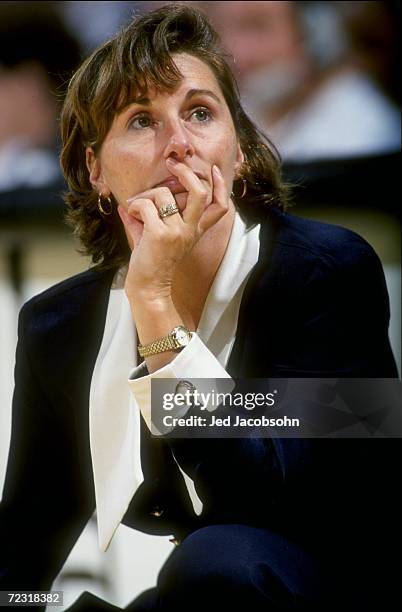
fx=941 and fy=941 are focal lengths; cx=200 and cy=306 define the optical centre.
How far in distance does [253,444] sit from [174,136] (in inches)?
13.9

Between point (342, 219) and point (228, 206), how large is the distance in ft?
0.95

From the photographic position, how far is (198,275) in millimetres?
1140

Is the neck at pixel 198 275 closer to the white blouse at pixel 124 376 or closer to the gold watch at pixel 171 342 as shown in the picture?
the white blouse at pixel 124 376

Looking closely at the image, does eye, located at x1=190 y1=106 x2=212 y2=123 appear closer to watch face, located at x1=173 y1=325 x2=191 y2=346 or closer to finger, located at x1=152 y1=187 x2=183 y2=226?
finger, located at x1=152 y1=187 x2=183 y2=226

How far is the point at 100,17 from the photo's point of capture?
4.40ft

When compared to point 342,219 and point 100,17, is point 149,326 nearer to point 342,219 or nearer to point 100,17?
point 342,219

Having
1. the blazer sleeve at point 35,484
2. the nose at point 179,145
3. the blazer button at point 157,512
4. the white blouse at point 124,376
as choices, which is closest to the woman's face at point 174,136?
the nose at point 179,145

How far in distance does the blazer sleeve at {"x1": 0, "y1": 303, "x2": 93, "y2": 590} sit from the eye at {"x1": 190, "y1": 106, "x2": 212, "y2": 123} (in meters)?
0.34

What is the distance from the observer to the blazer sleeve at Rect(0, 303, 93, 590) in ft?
3.91

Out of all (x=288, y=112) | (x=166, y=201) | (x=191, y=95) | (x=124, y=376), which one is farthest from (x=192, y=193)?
(x=288, y=112)

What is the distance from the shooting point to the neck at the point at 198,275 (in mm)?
1134

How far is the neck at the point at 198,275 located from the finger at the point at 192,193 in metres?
0.11

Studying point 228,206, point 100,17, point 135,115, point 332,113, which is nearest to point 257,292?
point 228,206

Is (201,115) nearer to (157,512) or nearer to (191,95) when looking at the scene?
(191,95)
